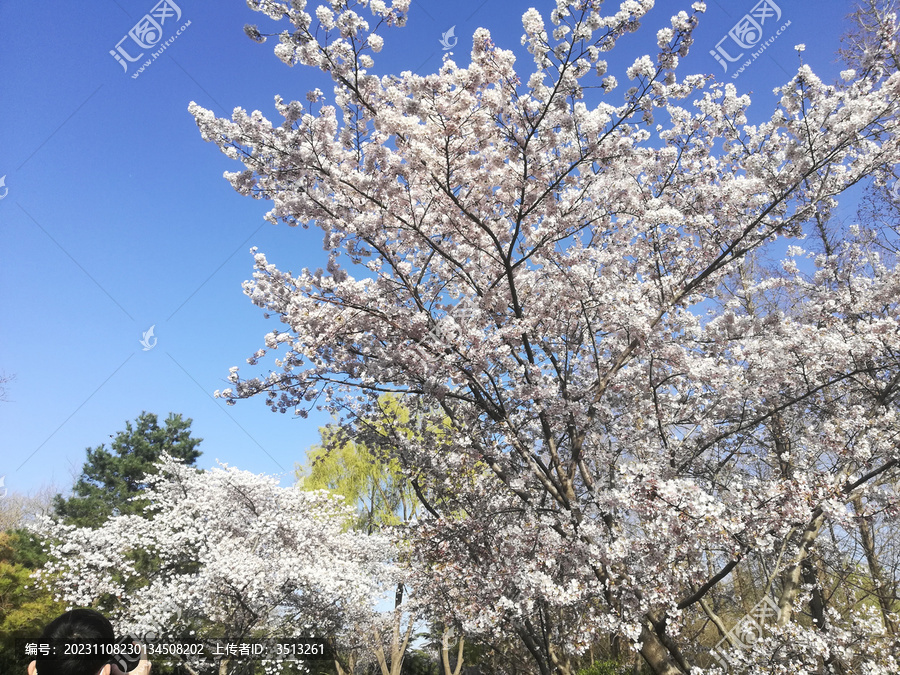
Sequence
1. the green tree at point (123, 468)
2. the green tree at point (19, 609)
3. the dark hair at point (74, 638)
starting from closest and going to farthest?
1. the dark hair at point (74, 638)
2. the green tree at point (19, 609)
3. the green tree at point (123, 468)

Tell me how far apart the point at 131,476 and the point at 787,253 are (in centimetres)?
2374

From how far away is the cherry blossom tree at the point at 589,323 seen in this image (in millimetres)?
4312

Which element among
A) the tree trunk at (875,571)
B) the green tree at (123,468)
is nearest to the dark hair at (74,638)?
the tree trunk at (875,571)

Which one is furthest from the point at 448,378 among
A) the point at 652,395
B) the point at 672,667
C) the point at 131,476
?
the point at 131,476

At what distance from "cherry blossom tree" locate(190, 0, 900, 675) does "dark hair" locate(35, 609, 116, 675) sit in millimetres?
3020

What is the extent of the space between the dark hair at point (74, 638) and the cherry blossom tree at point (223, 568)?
844 centimetres

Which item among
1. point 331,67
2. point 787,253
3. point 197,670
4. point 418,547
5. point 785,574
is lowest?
point 197,670

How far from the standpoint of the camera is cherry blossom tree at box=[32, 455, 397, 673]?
9.96 m

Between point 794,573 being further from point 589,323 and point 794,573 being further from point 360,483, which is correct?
point 360,483

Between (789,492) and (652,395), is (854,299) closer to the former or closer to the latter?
(652,395)

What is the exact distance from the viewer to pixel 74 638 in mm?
1921

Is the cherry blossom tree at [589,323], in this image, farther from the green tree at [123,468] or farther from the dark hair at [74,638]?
the green tree at [123,468]

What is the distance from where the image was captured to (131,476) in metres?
21.1

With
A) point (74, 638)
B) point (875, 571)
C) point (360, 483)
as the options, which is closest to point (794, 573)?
point (875, 571)
